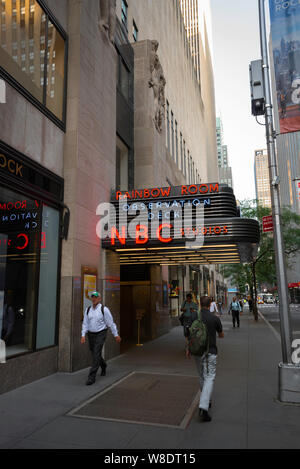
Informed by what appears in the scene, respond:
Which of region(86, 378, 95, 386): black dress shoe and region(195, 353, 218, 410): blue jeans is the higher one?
region(195, 353, 218, 410): blue jeans

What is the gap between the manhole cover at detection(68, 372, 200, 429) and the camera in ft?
17.4

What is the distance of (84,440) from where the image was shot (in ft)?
14.6

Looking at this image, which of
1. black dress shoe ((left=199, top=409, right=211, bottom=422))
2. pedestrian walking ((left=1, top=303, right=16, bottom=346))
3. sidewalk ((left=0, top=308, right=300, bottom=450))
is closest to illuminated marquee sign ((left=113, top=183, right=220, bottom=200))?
sidewalk ((left=0, top=308, right=300, bottom=450))

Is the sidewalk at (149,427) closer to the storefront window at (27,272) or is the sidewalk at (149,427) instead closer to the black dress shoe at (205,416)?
the black dress shoe at (205,416)

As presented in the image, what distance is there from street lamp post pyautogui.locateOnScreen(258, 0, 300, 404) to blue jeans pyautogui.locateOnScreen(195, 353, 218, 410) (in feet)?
5.11

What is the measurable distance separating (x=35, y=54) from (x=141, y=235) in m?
5.41

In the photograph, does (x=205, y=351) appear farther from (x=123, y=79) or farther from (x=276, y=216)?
(x=123, y=79)

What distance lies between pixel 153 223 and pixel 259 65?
482 centimetres

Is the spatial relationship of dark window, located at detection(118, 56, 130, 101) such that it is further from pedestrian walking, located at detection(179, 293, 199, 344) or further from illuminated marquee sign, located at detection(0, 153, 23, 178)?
pedestrian walking, located at detection(179, 293, 199, 344)

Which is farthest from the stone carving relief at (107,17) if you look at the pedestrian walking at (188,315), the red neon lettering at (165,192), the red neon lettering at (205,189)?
the pedestrian walking at (188,315)

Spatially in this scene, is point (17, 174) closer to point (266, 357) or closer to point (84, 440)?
point (84, 440)

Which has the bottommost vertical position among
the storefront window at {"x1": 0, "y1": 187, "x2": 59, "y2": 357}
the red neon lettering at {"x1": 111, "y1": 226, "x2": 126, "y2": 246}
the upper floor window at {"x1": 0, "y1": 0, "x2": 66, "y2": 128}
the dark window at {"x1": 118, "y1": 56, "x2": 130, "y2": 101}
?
the storefront window at {"x1": 0, "y1": 187, "x2": 59, "y2": 357}

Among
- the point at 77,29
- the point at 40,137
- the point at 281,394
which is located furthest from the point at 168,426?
the point at 77,29

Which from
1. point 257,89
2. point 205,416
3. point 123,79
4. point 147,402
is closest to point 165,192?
point 257,89
